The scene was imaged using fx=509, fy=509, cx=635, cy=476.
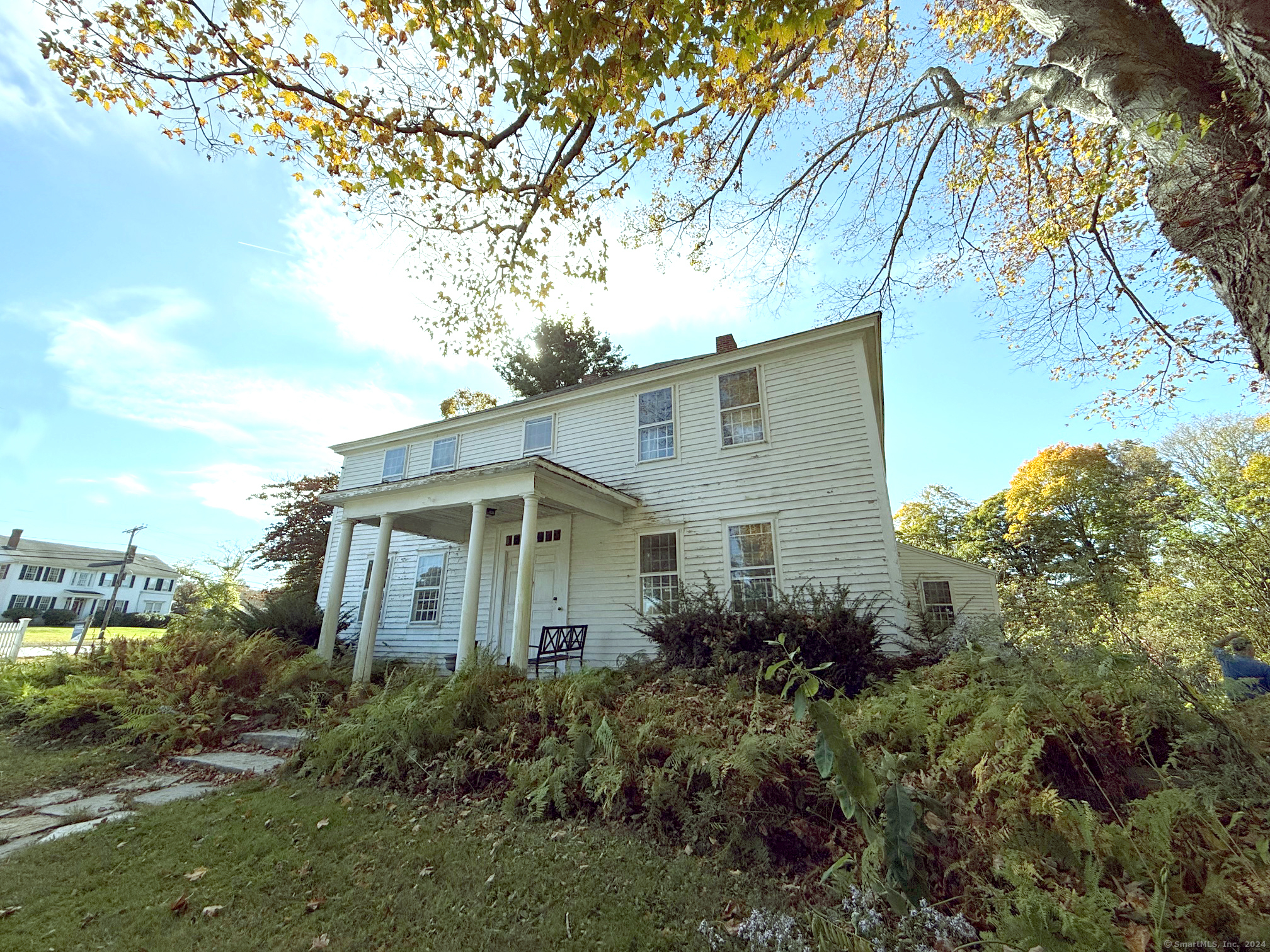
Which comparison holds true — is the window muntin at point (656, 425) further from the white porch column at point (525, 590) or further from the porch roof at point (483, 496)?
the white porch column at point (525, 590)

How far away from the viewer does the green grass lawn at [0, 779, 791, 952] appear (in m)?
2.55

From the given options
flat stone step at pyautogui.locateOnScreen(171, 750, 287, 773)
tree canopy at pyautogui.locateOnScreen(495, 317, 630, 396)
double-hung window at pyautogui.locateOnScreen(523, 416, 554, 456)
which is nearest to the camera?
flat stone step at pyautogui.locateOnScreen(171, 750, 287, 773)

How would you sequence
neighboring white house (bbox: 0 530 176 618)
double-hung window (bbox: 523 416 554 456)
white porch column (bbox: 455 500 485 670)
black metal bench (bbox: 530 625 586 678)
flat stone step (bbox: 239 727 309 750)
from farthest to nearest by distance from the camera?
Answer: 1. neighboring white house (bbox: 0 530 176 618)
2. double-hung window (bbox: 523 416 554 456)
3. black metal bench (bbox: 530 625 586 678)
4. white porch column (bbox: 455 500 485 670)
5. flat stone step (bbox: 239 727 309 750)

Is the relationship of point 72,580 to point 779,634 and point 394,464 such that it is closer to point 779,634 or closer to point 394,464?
point 394,464

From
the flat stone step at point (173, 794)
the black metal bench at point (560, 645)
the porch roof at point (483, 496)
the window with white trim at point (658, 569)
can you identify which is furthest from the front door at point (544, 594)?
the flat stone step at point (173, 794)

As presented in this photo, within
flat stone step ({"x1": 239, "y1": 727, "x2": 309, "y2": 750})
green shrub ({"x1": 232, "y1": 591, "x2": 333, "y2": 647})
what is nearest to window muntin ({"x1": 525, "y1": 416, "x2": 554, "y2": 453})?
green shrub ({"x1": 232, "y1": 591, "x2": 333, "y2": 647})

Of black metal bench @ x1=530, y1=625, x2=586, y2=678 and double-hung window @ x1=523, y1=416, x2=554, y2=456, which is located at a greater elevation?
double-hung window @ x1=523, y1=416, x2=554, y2=456

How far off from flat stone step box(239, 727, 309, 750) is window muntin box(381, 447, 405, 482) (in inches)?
328

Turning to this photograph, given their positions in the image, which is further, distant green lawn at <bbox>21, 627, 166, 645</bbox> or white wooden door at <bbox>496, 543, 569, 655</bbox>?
distant green lawn at <bbox>21, 627, 166, 645</bbox>

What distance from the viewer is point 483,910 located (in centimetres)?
276

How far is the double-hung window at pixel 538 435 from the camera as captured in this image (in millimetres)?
12008

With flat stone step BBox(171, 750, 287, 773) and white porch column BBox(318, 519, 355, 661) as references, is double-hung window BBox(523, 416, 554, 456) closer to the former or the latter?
white porch column BBox(318, 519, 355, 661)

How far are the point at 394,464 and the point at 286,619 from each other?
4.98 m

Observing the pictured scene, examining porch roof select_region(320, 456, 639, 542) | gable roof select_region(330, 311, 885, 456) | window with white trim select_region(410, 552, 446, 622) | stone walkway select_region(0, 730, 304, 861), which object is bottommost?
stone walkway select_region(0, 730, 304, 861)
